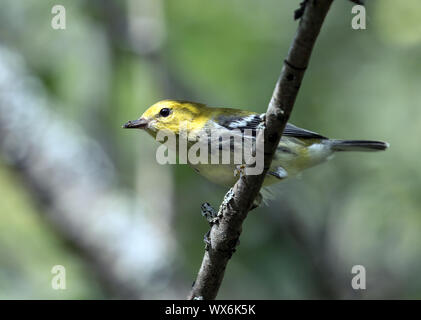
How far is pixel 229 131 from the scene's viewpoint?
4.26 meters

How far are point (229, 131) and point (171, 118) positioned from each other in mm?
645

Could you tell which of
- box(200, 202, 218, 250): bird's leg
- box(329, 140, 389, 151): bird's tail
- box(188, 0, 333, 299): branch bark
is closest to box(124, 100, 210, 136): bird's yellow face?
box(200, 202, 218, 250): bird's leg

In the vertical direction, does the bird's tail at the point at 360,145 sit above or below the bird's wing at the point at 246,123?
below

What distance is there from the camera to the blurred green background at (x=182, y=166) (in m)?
6.58

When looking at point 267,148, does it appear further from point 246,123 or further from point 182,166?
point 182,166

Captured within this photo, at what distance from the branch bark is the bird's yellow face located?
143 cm

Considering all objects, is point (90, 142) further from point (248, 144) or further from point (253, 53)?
point (248, 144)

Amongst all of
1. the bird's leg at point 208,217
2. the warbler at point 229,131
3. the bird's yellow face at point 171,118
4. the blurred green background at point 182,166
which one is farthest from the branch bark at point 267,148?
the blurred green background at point 182,166

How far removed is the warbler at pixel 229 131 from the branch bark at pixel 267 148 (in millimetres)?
831

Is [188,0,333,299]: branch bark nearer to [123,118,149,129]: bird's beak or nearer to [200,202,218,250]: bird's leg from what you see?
[200,202,218,250]: bird's leg

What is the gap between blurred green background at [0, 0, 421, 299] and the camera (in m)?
6.58

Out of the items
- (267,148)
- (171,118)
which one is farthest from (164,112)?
(267,148)

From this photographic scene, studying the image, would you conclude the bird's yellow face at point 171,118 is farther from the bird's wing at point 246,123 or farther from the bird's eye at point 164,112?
the bird's wing at point 246,123

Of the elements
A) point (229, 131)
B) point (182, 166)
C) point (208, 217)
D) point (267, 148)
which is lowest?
point (182, 166)
